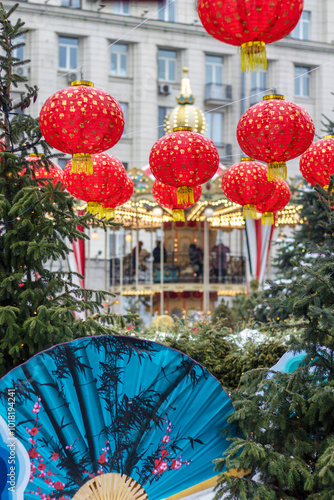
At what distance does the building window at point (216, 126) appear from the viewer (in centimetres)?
3297

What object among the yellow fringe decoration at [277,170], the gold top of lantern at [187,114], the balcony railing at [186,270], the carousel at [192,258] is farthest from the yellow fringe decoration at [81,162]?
the balcony railing at [186,270]

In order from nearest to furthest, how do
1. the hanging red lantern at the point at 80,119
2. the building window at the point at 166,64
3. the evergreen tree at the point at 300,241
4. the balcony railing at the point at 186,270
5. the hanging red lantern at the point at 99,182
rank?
1. the hanging red lantern at the point at 80,119
2. the hanging red lantern at the point at 99,182
3. the evergreen tree at the point at 300,241
4. the balcony railing at the point at 186,270
5. the building window at the point at 166,64

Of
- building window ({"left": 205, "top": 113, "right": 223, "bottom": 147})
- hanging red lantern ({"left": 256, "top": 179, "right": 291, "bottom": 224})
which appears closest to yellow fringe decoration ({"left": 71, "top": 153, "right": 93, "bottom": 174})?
hanging red lantern ({"left": 256, "top": 179, "right": 291, "bottom": 224})

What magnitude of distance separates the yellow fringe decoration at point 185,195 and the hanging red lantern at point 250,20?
7.76 feet

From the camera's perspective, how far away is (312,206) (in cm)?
1516

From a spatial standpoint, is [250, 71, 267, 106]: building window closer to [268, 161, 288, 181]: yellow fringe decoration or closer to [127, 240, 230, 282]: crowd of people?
[127, 240, 230, 282]: crowd of people

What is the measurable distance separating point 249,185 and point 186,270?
555 inches

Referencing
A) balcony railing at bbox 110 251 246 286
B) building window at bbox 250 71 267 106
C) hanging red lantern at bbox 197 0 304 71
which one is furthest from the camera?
building window at bbox 250 71 267 106

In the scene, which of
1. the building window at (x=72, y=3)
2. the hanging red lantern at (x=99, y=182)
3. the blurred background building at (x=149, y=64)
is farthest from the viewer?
the building window at (x=72, y=3)

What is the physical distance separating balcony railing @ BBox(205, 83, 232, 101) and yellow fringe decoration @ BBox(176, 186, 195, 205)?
85.5 ft

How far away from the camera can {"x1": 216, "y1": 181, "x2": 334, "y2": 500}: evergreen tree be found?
4.90 meters

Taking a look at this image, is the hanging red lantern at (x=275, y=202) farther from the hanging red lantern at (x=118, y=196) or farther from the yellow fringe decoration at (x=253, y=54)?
the yellow fringe decoration at (x=253, y=54)

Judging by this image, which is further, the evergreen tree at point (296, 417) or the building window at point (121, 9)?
the building window at point (121, 9)

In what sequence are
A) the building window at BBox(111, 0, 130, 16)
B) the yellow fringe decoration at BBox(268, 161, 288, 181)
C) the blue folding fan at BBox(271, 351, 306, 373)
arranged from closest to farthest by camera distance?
the yellow fringe decoration at BBox(268, 161, 288, 181) → the blue folding fan at BBox(271, 351, 306, 373) → the building window at BBox(111, 0, 130, 16)
